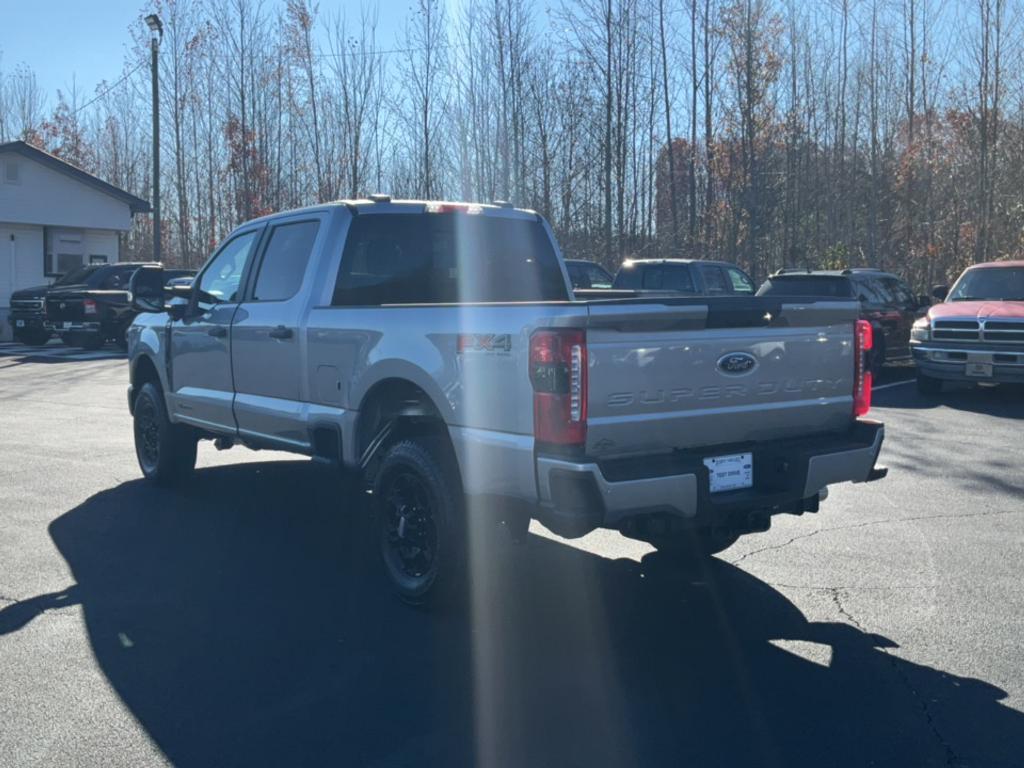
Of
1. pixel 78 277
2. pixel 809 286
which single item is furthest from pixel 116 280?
pixel 809 286

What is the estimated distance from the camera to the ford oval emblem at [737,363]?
511cm

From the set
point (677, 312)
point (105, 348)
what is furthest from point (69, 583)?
point (105, 348)

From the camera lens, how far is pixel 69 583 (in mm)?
5992

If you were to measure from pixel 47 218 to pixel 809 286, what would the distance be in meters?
24.5

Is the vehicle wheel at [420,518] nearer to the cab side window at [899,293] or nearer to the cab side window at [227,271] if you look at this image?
the cab side window at [227,271]

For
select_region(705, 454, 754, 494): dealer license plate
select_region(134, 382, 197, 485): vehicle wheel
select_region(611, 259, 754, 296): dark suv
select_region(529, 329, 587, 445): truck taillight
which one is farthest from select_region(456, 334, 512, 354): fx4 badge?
select_region(611, 259, 754, 296): dark suv

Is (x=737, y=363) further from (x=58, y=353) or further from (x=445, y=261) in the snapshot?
(x=58, y=353)

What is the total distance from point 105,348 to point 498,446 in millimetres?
22532

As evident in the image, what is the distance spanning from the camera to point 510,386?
4.86 m

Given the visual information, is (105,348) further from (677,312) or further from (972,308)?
(677,312)

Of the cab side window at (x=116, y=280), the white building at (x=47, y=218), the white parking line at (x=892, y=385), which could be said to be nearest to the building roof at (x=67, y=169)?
the white building at (x=47, y=218)

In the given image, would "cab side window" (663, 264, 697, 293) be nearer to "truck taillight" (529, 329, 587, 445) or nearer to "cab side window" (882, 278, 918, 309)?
"cab side window" (882, 278, 918, 309)

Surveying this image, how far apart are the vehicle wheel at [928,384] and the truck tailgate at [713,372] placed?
32.9ft

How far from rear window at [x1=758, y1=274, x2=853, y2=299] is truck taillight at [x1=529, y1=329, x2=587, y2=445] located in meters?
12.1
